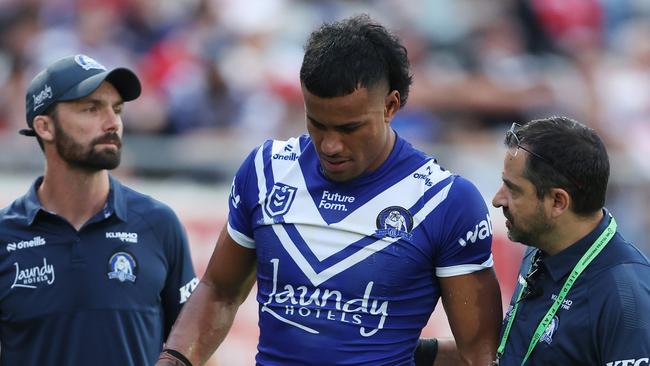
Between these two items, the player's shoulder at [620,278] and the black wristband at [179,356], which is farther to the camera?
the black wristband at [179,356]

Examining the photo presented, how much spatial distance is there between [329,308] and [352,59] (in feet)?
3.17

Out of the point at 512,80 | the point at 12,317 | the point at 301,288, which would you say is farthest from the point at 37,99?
the point at 512,80

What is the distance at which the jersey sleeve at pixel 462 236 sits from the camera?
4758mm

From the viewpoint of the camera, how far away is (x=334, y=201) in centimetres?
492

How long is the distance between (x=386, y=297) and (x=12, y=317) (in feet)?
6.12

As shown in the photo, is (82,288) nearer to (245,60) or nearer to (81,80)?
(81,80)

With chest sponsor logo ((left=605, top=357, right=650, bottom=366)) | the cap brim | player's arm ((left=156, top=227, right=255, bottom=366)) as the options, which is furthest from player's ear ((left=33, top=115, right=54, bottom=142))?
chest sponsor logo ((left=605, top=357, right=650, bottom=366))

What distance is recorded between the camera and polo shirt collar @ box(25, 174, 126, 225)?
575 cm

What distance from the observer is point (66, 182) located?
19.2ft

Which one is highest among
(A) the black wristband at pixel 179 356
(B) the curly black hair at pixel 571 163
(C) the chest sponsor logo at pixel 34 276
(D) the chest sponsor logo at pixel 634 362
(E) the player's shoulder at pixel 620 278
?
(B) the curly black hair at pixel 571 163

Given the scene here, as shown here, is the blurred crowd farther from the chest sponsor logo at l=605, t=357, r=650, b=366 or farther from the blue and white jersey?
the chest sponsor logo at l=605, t=357, r=650, b=366

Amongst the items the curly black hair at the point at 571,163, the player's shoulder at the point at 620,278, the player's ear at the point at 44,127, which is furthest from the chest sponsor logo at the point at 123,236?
the player's shoulder at the point at 620,278

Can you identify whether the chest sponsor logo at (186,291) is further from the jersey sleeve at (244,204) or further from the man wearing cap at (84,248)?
the jersey sleeve at (244,204)

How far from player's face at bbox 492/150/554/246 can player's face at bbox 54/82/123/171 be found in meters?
1.99
